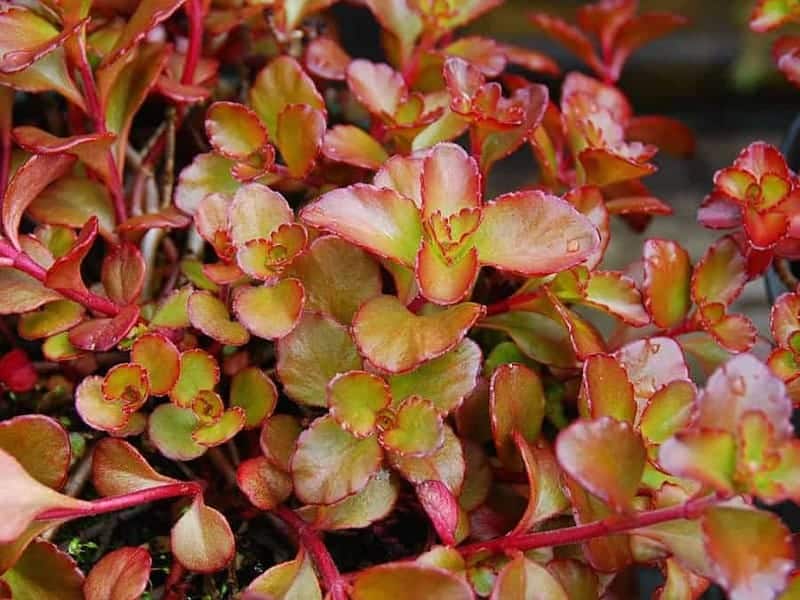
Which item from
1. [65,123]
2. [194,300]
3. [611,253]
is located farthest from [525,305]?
[611,253]

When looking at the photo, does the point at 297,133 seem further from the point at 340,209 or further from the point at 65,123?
the point at 65,123

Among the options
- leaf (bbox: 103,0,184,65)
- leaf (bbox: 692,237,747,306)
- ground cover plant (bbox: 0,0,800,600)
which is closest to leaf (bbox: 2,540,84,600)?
ground cover plant (bbox: 0,0,800,600)

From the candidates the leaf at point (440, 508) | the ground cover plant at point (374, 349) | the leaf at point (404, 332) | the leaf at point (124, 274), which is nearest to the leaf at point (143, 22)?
the ground cover plant at point (374, 349)

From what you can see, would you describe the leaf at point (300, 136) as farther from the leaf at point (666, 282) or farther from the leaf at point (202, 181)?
the leaf at point (666, 282)

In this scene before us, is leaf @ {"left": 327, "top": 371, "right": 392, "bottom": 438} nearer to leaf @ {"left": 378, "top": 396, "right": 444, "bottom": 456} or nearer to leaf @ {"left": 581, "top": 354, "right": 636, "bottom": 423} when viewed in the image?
leaf @ {"left": 378, "top": 396, "right": 444, "bottom": 456}

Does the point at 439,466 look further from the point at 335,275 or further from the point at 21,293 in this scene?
the point at 21,293
